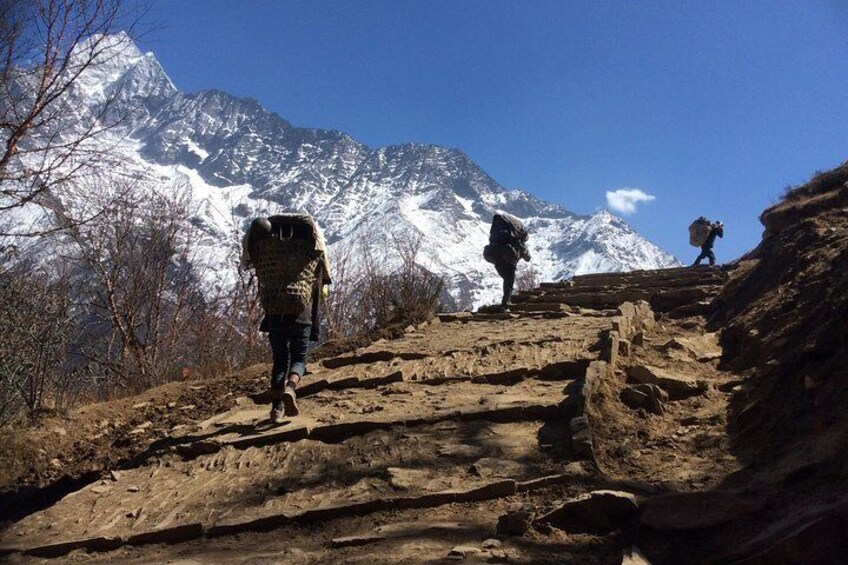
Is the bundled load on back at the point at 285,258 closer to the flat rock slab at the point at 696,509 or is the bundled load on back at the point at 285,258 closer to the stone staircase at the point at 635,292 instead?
the flat rock slab at the point at 696,509

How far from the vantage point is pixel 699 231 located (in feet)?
50.4

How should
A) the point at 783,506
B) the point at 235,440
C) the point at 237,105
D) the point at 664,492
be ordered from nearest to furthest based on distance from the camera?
the point at 783,506 → the point at 664,492 → the point at 235,440 → the point at 237,105

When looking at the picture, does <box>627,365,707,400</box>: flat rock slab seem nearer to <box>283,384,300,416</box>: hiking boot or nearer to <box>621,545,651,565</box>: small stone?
<box>621,545,651,565</box>: small stone

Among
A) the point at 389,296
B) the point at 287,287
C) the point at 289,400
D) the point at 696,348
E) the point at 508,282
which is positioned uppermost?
the point at 508,282

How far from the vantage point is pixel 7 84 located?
4.89 m

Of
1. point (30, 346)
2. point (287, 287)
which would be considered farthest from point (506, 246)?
point (30, 346)

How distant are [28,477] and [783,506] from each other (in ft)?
16.3

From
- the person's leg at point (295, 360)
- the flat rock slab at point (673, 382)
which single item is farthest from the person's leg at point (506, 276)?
the person's leg at point (295, 360)

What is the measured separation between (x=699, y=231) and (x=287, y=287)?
510 inches

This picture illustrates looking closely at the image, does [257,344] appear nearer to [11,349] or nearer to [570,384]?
[11,349]

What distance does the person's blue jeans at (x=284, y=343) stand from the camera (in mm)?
5000

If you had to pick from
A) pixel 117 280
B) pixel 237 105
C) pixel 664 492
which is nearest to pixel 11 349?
pixel 117 280

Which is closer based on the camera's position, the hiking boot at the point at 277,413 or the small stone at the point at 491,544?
the small stone at the point at 491,544

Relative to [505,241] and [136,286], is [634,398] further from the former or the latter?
[136,286]
